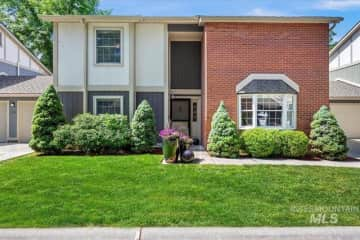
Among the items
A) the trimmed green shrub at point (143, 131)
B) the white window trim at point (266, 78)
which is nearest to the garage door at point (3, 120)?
the trimmed green shrub at point (143, 131)

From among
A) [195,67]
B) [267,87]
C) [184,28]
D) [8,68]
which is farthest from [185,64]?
[8,68]

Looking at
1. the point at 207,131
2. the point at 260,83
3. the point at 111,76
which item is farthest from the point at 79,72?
the point at 260,83

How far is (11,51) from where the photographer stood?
80.5 feet

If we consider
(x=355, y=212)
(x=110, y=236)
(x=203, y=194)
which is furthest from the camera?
(x=203, y=194)

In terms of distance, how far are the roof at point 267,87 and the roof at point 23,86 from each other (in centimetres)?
1179

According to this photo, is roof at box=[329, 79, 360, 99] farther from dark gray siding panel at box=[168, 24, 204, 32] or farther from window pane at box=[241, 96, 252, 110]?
dark gray siding panel at box=[168, 24, 204, 32]

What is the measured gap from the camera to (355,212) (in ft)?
19.3

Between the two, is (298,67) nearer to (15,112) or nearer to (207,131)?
(207,131)

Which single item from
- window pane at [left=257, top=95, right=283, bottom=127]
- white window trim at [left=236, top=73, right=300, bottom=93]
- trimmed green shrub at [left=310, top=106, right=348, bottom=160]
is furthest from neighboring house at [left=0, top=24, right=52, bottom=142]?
trimmed green shrub at [left=310, top=106, right=348, bottom=160]

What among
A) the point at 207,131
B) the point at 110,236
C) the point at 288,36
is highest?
the point at 288,36

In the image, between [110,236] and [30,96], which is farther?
[30,96]

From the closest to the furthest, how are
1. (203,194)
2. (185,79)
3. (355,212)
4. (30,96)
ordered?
(355,212) → (203,194) → (185,79) → (30,96)

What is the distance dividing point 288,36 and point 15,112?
14925mm

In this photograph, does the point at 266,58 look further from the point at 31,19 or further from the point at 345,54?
the point at 31,19
